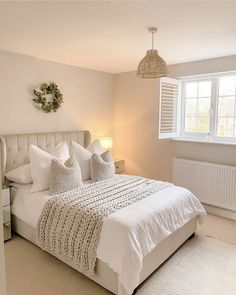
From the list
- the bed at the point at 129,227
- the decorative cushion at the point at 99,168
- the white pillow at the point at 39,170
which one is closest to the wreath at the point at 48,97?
the bed at the point at 129,227

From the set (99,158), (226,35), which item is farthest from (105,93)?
(226,35)

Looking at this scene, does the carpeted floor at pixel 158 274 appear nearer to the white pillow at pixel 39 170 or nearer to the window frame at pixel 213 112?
the white pillow at pixel 39 170

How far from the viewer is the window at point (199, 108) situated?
142 inches

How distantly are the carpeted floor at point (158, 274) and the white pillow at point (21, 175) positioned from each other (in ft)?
2.46

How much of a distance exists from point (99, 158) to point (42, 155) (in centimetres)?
75

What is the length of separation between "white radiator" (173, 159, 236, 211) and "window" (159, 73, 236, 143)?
1.60 ft

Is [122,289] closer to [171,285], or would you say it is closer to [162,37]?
[171,285]

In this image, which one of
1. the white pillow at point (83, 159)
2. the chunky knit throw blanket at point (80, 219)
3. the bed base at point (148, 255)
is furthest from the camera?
the white pillow at point (83, 159)

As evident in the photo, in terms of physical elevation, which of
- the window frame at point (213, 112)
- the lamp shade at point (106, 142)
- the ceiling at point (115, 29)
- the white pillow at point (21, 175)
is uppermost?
the ceiling at point (115, 29)

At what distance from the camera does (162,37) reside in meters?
2.61

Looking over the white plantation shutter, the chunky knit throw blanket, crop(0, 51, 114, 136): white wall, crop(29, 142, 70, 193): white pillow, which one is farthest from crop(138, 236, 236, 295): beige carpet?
crop(0, 51, 114, 136): white wall

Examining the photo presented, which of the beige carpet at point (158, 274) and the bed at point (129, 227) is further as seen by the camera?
the beige carpet at point (158, 274)

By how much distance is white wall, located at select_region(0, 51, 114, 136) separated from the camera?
3260 millimetres

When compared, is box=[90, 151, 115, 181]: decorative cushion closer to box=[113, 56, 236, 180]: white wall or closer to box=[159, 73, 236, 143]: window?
box=[159, 73, 236, 143]: window
